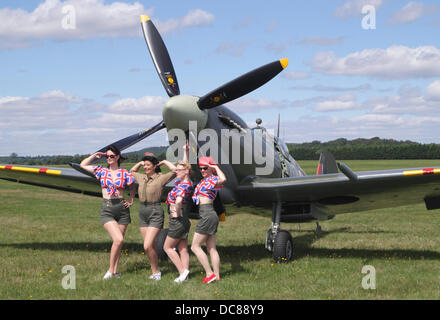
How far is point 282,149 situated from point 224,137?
98.4 inches

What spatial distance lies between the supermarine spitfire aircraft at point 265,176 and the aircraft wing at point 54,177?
0.02 m

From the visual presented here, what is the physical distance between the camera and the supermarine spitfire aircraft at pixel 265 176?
6.79 metres

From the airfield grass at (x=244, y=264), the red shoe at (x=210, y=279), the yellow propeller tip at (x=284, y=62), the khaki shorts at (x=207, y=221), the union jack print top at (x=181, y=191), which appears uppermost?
the yellow propeller tip at (x=284, y=62)

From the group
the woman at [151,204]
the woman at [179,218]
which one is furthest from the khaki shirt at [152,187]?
the woman at [179,218]

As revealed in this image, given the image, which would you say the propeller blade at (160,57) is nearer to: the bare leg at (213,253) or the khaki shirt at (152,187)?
the khaki shirt at (152,187)

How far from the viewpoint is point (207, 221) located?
19.9ft

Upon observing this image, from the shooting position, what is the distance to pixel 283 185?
307 inches

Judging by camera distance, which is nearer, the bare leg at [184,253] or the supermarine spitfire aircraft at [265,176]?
the bare leg at [184,253]

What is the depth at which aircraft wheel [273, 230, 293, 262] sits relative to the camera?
7773 mm

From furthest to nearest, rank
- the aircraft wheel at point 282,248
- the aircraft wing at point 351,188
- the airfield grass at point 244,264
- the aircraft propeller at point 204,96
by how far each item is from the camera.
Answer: the aircraft wheel at point 282,248 < the aircraft wing at point 351,188 < the aircraft propeller at point 204,96 < the airfield grass at point 244,264

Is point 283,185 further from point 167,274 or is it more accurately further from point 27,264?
point 27,264

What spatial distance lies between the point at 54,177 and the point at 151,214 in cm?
407

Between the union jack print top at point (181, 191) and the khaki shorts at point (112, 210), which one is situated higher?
the union jack print top at point (181, 191)

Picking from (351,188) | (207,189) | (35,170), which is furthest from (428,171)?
(35,170)
